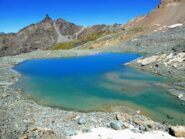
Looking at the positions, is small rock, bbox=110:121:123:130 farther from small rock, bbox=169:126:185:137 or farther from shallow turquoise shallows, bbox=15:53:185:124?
shallow turquoise shallows, bbox=15:53:185:124

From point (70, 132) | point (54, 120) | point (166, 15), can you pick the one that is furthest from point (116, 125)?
point (166, 15)

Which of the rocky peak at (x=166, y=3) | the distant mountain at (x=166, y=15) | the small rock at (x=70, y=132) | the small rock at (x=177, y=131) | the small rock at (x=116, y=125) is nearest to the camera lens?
the small rock at (x=177, y=131)

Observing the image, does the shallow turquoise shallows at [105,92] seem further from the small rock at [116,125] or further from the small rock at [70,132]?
the small rock at [70,132]

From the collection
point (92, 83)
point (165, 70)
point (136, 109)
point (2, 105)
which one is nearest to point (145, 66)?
point (165, 70)

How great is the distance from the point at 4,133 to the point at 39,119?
461cm

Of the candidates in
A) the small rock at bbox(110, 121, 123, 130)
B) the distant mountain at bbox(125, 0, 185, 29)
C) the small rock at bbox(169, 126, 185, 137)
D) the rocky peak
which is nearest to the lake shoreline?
the small rock at bbox(110, 121, 123, 130)

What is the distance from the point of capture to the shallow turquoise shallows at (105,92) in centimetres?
3231

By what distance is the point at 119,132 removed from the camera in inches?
981

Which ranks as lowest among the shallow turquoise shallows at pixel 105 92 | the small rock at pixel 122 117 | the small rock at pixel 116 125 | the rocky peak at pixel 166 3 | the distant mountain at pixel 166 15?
the small rock at pixel 116 125

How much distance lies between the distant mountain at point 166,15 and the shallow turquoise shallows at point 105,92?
293 feet

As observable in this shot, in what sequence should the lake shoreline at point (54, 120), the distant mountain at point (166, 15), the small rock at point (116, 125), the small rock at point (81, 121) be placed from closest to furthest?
1. the lake shoreline at point (54, 120)
2. the small rock at point (116, 125)
3. the small rock at point (81, 121)
4. the distant mountain at point (166, 15)

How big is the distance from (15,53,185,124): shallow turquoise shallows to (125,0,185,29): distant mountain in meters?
89.2

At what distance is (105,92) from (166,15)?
123m

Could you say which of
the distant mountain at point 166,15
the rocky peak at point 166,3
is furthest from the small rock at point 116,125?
the rocky peak at point 166,3
